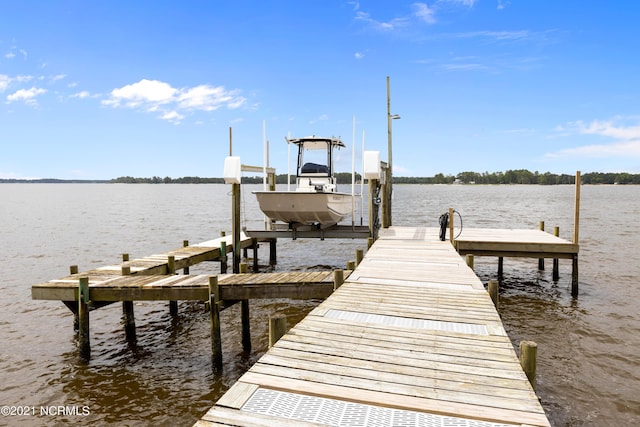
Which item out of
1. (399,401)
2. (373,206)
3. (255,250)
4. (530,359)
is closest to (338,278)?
(530,359)

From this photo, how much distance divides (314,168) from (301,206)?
91.1 inches

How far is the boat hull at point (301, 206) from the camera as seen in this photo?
1342 cm

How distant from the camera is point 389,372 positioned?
392 centimetres

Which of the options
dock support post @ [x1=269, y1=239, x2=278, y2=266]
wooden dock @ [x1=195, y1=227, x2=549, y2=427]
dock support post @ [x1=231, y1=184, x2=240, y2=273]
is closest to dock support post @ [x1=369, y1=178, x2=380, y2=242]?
dock support post @ [x1=231, y1=184, x2=240, y2=273]

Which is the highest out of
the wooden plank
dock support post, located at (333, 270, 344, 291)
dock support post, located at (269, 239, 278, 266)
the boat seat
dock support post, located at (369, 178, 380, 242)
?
the boat seat

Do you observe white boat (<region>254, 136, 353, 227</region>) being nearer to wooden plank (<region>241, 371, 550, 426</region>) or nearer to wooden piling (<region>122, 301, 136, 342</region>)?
wooden piling (<region>122, 301, 136, 342</region>)

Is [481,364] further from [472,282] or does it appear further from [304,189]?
[304,189]

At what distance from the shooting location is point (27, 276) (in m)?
17.2

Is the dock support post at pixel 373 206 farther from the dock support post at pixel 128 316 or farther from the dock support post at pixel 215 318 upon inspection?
the dock support post at pixel 128 316

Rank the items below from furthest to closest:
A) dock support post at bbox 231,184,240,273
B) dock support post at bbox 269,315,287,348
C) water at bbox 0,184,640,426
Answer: dock support post at bbox 231,184,240,273 < water at bbox 0,184,640,426 < dock support post at bbox 269,315,287,348

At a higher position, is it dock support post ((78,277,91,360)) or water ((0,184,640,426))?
dock support post ((78,277,91,360))

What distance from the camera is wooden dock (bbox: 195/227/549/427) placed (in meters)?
3.20

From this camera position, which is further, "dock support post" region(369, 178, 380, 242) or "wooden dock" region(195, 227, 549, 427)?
"dock support post" region(369, 178, 380, 242)

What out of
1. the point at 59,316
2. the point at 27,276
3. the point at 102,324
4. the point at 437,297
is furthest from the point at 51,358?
the point at 27,276
